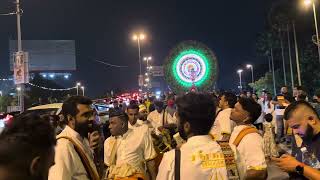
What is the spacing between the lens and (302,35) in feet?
165

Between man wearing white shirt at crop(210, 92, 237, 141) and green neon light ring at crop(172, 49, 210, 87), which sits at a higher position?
green neon light ring at crop(172, 49, 210, 87)

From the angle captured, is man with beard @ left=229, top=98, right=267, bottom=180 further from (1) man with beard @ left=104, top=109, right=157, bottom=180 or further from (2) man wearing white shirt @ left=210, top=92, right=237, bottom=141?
(1) man with beard @ left=104, top=109, right=157, bottom=180

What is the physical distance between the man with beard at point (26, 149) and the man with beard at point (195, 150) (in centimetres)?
130

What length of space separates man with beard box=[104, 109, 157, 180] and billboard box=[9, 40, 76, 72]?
74925mm

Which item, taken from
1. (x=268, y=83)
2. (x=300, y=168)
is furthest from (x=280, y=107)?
(x=268, y=83)

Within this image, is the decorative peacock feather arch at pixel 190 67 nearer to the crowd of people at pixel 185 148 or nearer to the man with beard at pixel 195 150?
the crowd of people at pixel 185 148

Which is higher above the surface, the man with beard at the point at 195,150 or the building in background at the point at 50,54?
the building in background at the point at 50,54

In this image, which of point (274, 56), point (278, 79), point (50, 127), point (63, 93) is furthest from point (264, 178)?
point (63, 93)

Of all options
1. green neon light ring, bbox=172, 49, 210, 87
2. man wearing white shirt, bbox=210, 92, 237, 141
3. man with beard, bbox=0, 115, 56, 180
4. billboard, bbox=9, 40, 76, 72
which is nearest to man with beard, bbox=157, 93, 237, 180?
man with beard, bbox=0, 115, 56, 180

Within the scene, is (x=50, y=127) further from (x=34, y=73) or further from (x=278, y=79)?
(x=34, y=73)

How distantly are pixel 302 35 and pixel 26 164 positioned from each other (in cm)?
5128

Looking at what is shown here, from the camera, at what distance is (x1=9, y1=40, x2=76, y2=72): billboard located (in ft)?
261

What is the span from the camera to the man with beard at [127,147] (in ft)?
19.7

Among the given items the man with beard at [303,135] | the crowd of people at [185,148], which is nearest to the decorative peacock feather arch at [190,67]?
the crowd of people at [185,148]
